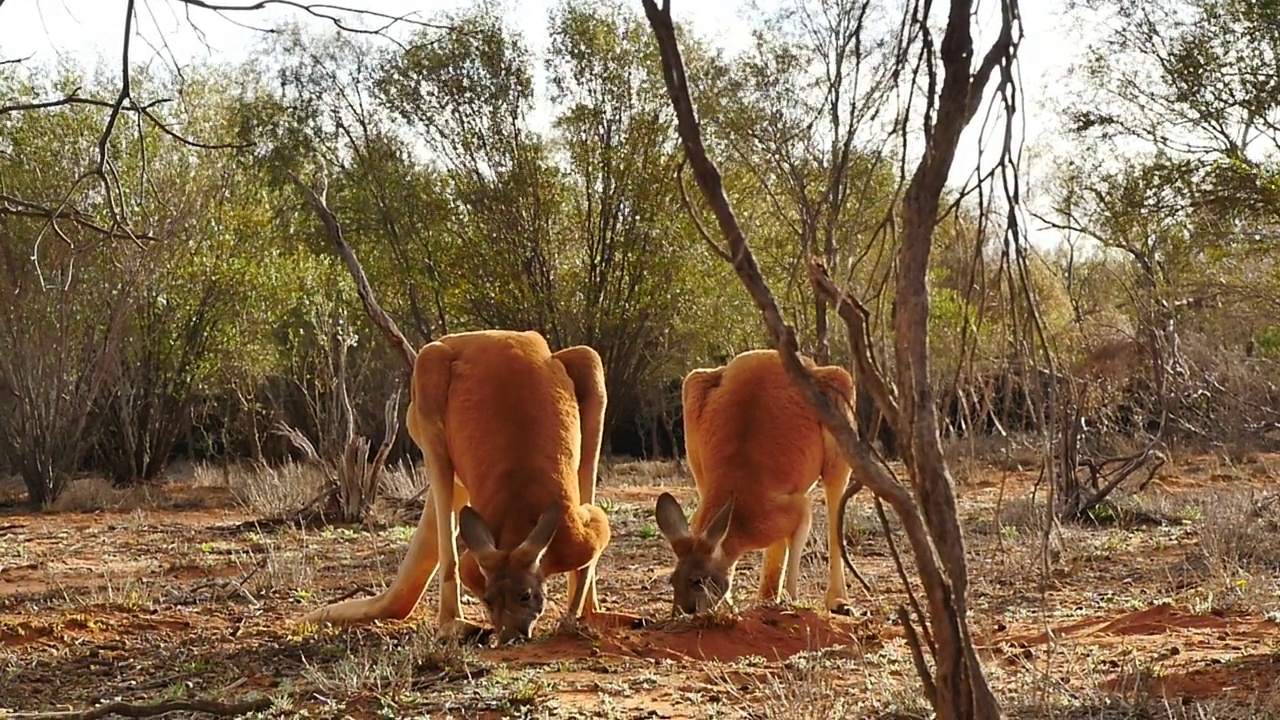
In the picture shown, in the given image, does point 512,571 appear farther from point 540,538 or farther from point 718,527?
point 718,527

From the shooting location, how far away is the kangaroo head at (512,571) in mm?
6332

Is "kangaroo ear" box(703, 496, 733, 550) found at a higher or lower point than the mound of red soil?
higher

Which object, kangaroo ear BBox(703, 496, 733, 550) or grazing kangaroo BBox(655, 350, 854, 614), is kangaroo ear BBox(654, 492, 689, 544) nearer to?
grazing kangaroo BBox(655, 350, 854, 614)

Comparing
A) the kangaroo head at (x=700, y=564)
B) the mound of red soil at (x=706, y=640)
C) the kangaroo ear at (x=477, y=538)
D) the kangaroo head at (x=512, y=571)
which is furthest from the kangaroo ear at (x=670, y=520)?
the kangaroo ear at (x=477, y=538)

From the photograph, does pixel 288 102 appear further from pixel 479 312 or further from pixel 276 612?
pixel 276 612

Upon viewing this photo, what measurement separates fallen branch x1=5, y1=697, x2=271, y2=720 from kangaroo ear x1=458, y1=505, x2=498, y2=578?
1.50 metres

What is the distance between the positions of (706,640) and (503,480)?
4.37 feet

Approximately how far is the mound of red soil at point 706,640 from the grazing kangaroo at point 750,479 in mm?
460

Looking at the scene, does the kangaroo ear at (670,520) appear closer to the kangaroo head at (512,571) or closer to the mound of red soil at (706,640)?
the mound of red soil at (706,640)

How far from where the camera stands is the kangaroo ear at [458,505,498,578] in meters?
6.37

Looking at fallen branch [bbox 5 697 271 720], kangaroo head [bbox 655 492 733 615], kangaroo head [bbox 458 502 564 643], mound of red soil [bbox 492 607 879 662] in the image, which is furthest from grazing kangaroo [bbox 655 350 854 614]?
fallen branch [bbox 5 697 271 720]

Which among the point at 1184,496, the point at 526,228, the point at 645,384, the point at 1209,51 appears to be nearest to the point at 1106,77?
the point at 1209,51

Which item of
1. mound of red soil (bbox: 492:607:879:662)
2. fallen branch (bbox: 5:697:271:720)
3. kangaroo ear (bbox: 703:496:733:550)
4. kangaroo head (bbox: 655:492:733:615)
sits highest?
kangaroo ear (bbox: 703:496:733:550)

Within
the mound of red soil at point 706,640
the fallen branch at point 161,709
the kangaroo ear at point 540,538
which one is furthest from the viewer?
the kangaroo ear at point 540,538
